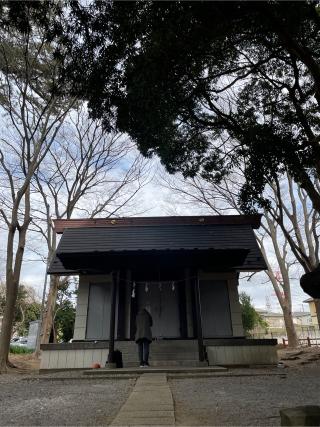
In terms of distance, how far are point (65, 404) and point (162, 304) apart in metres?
7.55

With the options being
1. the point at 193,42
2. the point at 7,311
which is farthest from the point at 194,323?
the point at 193,42

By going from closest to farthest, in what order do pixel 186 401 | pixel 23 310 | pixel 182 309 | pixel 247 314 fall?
pixel 186 401 < pixel 182 309 < pixel 247 314 < pixel 23 310

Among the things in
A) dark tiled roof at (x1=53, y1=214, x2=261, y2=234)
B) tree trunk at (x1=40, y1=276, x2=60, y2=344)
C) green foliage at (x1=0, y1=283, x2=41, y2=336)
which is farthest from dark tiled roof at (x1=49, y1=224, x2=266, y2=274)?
green foliage at (x1=0, y1=283, x2=41, y2=336)

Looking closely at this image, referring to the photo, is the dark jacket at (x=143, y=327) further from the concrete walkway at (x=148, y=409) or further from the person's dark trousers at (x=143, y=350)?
the concrete walkway at (x=148, y=409)

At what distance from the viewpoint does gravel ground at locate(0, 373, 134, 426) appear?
3.61 m

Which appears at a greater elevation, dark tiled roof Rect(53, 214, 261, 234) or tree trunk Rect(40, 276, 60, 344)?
dark tiled roof Rect(53, 214, 261, 234)

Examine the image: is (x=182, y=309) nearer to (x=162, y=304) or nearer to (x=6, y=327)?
(x=162, y=304)

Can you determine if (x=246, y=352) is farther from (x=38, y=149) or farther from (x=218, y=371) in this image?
(x=38, y=149)

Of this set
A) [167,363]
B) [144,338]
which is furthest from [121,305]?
[144,338]

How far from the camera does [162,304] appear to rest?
1186 centimetres

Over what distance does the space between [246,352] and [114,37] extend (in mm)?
8693

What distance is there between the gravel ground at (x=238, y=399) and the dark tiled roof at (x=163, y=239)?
15.3 ft

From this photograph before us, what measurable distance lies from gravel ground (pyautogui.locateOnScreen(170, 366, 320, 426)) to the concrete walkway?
0.15 metres

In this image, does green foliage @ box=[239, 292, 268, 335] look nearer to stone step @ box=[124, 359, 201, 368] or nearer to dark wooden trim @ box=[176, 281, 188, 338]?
dark wooden trim @ box=[176, 281, 188, 338]
